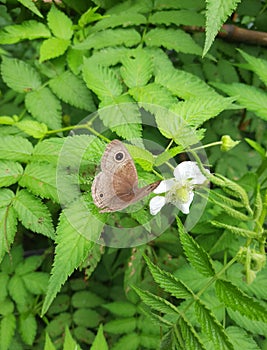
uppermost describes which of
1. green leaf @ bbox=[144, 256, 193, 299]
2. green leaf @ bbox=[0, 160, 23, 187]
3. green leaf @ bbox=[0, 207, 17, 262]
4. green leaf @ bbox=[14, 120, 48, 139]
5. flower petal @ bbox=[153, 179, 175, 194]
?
flower petal @ bbox=[153, 179, 175, 194]

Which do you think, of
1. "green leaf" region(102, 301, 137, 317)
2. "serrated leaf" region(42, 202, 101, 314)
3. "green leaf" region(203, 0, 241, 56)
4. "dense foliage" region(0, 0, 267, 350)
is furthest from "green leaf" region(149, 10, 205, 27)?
"green leaf" region(102, 301, 137, 317)

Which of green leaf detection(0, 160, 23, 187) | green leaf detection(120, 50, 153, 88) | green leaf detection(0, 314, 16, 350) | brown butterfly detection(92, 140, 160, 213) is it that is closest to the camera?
brown butterfly detection(92, 140, 160, 213)


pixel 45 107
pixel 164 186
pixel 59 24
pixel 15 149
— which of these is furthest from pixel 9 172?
pixel 59 24

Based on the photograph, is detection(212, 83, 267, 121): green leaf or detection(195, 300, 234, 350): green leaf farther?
detection(212, 83, 267, 121): green leaf

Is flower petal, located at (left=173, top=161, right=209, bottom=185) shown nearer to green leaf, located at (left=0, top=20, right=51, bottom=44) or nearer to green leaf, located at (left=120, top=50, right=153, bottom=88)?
green leaf, located at (left=120, top=50, right=153, bottom=88)

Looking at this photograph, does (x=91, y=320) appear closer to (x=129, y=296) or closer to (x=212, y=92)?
(x=129, y=296)

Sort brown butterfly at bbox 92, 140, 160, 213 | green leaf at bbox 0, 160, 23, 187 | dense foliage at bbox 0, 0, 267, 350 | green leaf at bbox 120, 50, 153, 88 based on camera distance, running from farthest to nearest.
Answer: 1. green leaf at bbox 120, 50, 153, 88
2. green leaf at bbox 0, 160, 23, 187
3. dense foliage at bbox 0, 0, 267, 350
4. brown butterfly at bbox 92, 140, 160, 213

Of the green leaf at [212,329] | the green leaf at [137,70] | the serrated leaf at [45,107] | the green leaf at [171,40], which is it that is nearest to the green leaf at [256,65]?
the green leaf at [171,40]

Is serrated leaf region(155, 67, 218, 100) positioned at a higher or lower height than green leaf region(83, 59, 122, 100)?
higher
